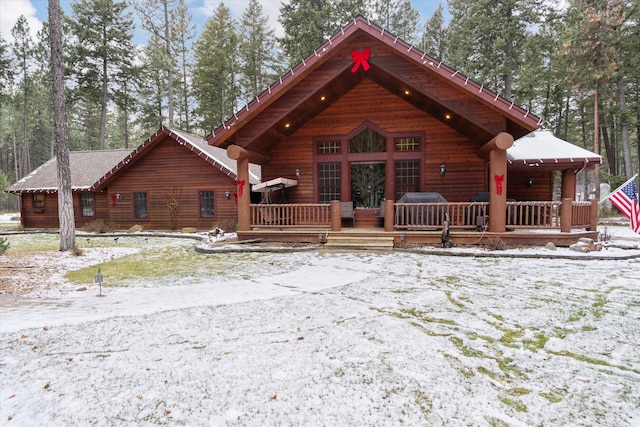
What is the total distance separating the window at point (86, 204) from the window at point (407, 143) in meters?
17.9

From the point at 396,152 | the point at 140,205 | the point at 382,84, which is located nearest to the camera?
the point at 382,84

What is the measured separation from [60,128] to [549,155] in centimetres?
1570

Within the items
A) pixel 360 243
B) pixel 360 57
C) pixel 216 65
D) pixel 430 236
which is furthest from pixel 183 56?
pixel 430 236

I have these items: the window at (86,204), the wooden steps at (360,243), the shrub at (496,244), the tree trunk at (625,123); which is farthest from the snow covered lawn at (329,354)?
the tree trunk at (625,123)

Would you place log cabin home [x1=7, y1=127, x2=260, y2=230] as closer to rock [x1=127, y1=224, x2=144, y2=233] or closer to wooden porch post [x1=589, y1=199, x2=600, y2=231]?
rock [x1=127, y1=224, x2=144, y2=233]

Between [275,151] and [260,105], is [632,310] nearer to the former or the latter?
[260,105]

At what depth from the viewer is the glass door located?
1381 centimetres

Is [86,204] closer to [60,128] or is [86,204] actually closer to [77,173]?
[77,173]

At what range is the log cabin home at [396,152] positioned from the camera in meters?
8.91

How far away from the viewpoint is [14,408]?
236 cm

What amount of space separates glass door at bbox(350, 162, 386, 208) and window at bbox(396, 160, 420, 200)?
1.72m

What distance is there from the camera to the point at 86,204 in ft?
61.5

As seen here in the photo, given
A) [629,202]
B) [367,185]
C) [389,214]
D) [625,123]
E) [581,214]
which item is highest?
[625,123]

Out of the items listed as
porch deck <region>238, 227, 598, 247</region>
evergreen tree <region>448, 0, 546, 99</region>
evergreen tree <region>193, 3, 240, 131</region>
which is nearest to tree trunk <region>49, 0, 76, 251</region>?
porch deck <region>238, 227, 598, 247</region>
